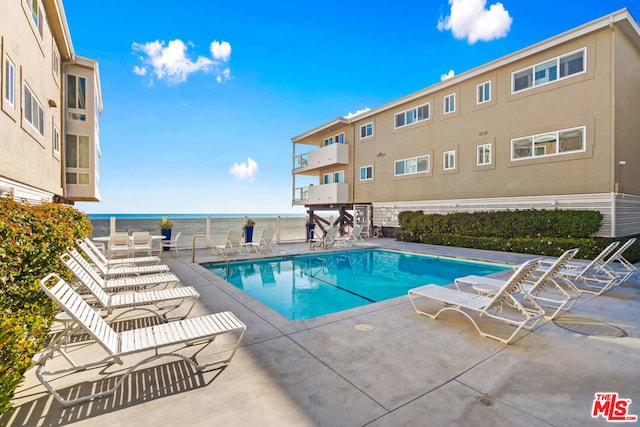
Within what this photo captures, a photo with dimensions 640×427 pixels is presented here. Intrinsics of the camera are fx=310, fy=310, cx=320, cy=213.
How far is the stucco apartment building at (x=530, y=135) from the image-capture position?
1149 cm

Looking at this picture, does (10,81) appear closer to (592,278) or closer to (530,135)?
(592,278)

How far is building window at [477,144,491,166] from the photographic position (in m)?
14.9

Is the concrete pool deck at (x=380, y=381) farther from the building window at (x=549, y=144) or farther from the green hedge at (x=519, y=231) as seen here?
the building window at (x=549, y=144)

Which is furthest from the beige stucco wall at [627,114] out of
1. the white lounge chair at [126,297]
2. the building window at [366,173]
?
the white lounge chair at [126,297]

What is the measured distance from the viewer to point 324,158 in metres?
23.5

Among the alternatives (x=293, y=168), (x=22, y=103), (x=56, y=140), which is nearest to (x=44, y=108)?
(x=56, y=140)

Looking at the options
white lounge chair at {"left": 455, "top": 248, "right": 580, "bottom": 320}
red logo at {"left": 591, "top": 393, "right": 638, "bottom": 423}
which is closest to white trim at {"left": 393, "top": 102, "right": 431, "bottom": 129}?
white lounge chair at {"left": 455, "top": 248, "right": 580, "bottom": 320}

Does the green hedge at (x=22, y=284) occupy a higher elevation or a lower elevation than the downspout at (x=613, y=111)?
lower

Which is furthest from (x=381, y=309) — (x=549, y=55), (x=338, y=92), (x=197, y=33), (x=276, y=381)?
(x=338, y=92)

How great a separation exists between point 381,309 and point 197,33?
2077 cm

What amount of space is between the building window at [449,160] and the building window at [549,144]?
2910 millimetres

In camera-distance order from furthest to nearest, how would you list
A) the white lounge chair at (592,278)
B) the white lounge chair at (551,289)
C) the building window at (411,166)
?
the building window at (411,166)
the white lounge chair at (592,278)
the white lounge chair at (551,289)

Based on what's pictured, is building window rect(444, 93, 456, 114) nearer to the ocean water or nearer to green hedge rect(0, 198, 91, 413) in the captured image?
the ocean water

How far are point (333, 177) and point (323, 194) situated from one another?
6.40 ft
